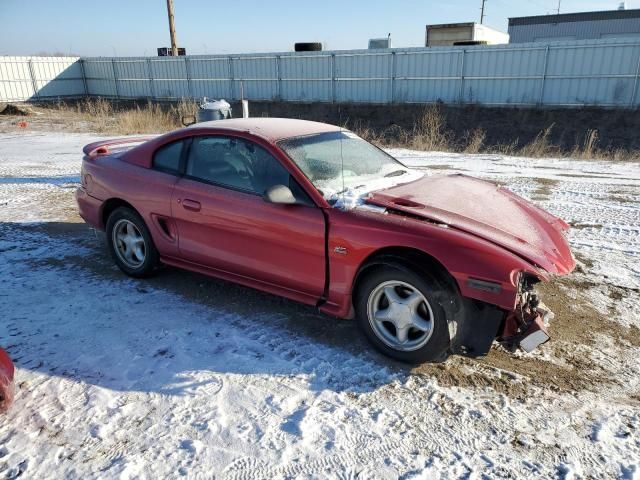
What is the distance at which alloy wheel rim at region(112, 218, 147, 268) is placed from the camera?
461 centimetres

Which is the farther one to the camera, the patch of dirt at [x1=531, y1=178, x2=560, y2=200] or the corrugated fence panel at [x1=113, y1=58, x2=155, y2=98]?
the corrugated fence panel at [x1=113, y1=58, x2=155, y2=98]

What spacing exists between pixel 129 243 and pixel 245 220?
156cm

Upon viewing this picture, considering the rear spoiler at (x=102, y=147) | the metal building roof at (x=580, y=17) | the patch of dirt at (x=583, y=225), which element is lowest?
the patch of dirt at (x=583, y=225)

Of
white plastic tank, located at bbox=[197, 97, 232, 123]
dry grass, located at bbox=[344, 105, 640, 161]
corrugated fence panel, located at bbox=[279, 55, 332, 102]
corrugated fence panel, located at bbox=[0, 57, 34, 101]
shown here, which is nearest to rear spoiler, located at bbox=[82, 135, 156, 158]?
white plastic tank, located at bbox=[197, 97, 232, 123]

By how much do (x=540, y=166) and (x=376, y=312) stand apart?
8324mm

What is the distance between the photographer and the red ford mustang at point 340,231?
9.93 ft

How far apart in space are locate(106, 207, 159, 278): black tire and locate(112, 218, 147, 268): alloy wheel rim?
1 centimetres

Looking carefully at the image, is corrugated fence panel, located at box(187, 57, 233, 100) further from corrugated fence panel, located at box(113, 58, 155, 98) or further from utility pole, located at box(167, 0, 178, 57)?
corrugated fence panel, located at box(113, 58, 155, 98)

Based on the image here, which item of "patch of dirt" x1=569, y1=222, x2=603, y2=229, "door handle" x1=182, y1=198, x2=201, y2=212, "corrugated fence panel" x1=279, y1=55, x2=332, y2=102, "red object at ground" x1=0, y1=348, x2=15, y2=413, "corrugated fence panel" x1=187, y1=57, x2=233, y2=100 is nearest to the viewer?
"red object at ground" x1=0, y1=348, x2=15, y2=413

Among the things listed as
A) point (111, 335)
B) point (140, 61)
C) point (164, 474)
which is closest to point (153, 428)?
point (164, 474)

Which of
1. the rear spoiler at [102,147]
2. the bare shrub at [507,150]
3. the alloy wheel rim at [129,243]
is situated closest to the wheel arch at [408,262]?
the alloy wheel rim at [129,243]

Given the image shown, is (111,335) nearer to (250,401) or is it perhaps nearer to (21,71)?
(250,401)

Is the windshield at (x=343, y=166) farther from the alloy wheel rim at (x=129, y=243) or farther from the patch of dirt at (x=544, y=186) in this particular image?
the patch of dirt at (x=544, y=186)

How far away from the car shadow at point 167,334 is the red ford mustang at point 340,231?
0.26m
